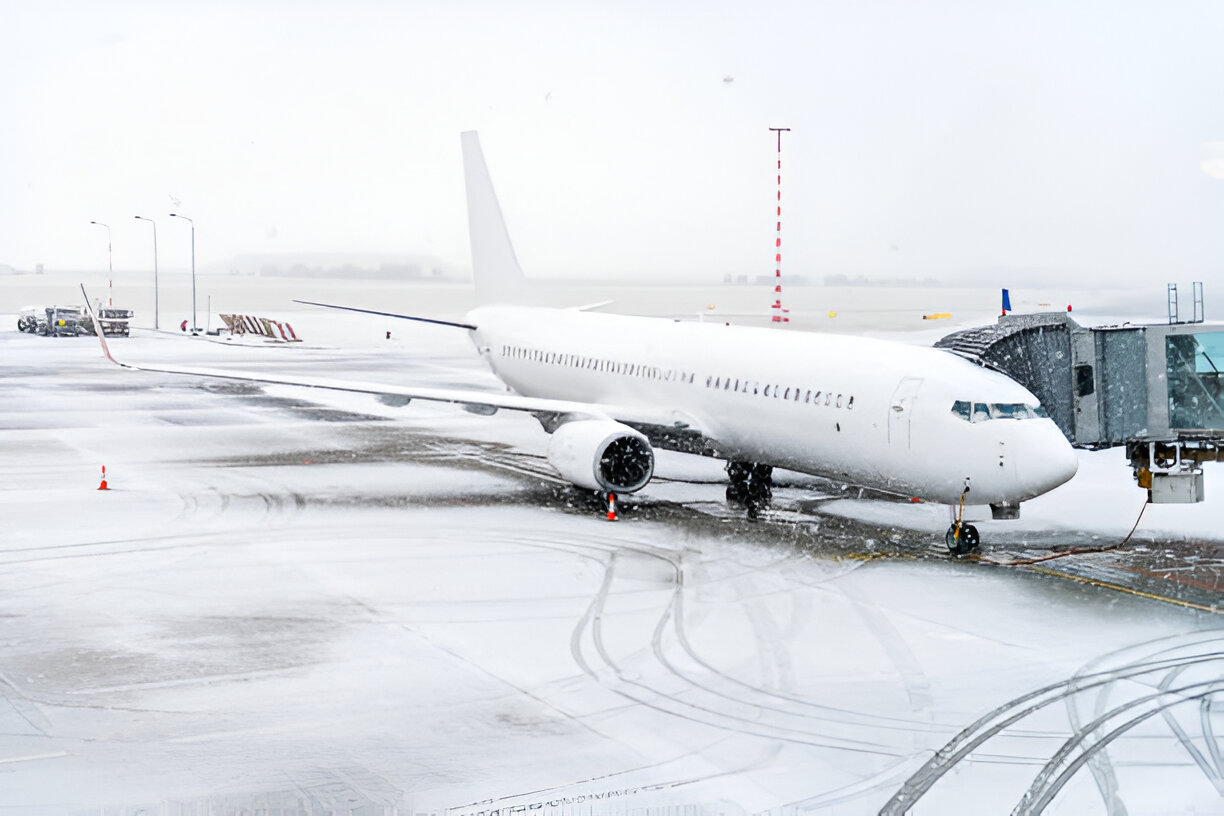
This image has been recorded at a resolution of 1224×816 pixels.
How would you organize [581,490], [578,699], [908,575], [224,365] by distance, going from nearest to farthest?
[578,699], [908,575], [581,490], [224,365]

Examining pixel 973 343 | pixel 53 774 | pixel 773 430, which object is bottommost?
pixel 53 774

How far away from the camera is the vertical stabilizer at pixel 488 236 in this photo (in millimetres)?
37688

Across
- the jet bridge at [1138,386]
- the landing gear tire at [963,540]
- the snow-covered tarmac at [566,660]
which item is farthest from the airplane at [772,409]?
the jet bridge at [1138,386]

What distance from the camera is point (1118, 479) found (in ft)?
103

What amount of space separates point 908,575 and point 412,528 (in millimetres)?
9394

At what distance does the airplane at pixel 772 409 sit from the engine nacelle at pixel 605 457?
0.03 metres

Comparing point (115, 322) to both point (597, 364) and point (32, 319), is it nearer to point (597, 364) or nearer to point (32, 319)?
point (32, 319)

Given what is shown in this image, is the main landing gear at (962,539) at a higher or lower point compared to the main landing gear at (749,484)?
lower

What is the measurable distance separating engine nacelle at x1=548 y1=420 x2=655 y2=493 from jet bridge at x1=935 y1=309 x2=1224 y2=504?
6.71m

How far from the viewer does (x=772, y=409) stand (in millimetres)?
24641

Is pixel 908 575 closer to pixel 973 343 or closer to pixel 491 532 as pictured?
pixel 973 343

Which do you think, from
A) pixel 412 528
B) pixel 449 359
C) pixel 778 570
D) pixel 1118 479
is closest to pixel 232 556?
pixel 412 528

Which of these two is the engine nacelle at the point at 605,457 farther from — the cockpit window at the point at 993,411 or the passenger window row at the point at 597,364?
the cockpit window at the point at 993,411

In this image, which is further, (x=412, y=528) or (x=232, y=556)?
(x=412, y=528)
